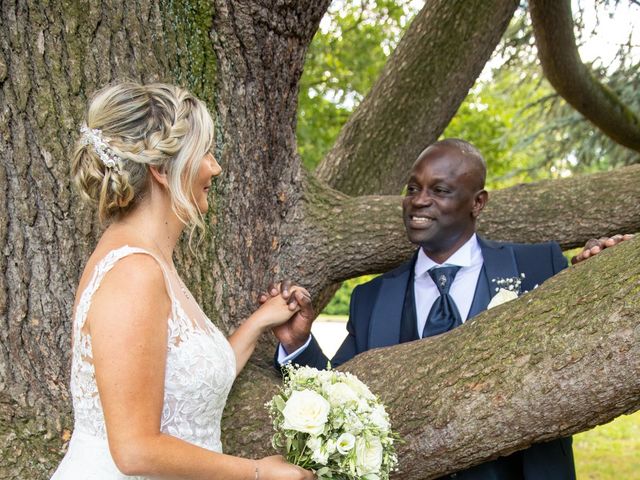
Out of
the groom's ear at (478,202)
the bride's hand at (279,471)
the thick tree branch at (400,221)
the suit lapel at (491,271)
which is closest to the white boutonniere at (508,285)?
the suit lapel at (491,271)

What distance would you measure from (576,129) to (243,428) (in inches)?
331

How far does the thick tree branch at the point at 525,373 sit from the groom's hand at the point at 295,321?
608 millimetres

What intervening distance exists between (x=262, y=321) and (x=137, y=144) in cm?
121

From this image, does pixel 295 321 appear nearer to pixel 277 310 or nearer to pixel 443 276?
pixel 277 310

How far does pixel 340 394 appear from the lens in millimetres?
2641

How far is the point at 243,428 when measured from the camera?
126 inches

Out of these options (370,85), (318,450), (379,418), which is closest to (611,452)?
(370,85)

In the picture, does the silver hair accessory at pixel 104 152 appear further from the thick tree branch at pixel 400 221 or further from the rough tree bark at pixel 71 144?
the thick tree branch at pixel 400 221

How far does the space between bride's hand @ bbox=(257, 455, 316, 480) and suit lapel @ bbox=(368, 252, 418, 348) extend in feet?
4.30

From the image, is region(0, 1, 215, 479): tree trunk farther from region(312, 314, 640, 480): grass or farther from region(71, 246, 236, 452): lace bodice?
region(312, 314, 640, 480): grass

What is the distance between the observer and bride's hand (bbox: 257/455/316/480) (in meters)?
2.57

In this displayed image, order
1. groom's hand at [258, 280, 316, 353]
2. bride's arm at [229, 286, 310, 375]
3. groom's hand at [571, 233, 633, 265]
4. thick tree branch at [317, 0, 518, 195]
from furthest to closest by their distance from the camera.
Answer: thick tree branch at [317, 0, 518, 195], groom's hand at [258, 280, 316, 353], bride's arm at [229, 286, 310, 375], groom's hand at [571, 233, 633, 265]

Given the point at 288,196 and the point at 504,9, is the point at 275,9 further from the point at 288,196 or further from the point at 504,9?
the point at 504,9

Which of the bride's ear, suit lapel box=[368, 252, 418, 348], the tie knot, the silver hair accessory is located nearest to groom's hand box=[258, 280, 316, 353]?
suit lapel box=[368, 252, 418, 348]
